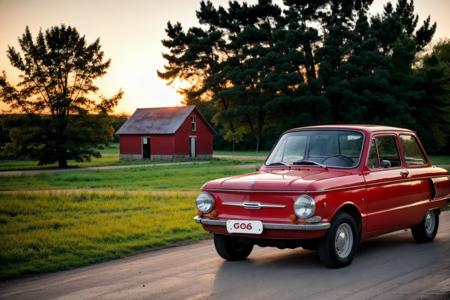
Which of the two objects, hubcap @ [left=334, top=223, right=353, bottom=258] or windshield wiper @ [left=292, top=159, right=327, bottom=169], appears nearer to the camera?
hubcap @ [left=334, top=223, right=353, bottom=258]

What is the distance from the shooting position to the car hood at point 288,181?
6934mm

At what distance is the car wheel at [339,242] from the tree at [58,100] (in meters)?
38.3

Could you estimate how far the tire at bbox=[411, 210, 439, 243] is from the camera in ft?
30.2

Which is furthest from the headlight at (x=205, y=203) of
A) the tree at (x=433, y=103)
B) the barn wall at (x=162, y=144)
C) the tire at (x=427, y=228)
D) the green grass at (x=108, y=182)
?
the barn wall at (x=162, y=144)

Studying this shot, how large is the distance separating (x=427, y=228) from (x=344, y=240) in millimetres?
2812

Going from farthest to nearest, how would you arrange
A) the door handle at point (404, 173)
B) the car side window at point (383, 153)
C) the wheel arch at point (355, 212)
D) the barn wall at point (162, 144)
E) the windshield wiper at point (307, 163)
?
1. the barn wall at point (162, 144)
2. the door handle at point (404, 173)
3. the car side window at point (383, 153)
4. the windshield wiper at point (307, 163)
5. the wheel arch at point (355, 212)

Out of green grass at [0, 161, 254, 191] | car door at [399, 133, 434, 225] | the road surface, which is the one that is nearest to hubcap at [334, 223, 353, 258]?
the road surface

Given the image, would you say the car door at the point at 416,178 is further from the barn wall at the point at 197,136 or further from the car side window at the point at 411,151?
the barn wall at the point at 197,136

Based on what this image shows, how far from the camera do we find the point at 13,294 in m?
6.38

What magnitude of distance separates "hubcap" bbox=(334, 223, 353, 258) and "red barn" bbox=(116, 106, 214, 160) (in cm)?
4809

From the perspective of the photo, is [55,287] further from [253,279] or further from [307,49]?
[307,49]

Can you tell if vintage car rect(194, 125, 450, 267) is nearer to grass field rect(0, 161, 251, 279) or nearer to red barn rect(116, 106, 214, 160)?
grass field rect(0, 161, 251, 279)

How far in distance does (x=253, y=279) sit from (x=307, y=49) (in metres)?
39.9

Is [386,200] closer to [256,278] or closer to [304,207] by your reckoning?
[304,207]
